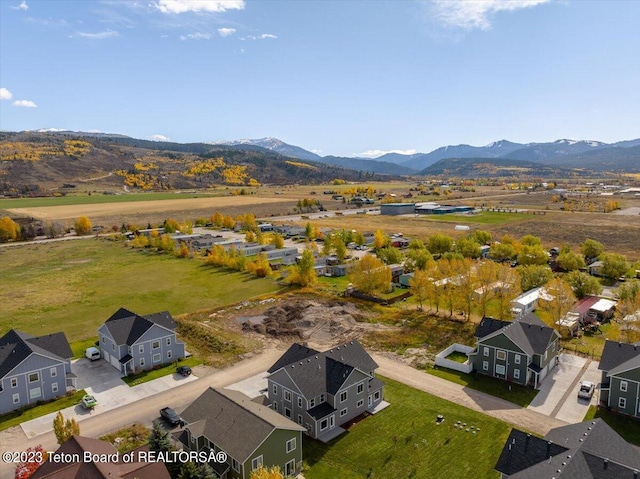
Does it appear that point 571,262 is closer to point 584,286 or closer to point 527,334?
point 584,286

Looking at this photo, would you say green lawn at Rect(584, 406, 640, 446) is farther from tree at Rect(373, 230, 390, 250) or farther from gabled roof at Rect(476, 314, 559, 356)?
tree at Rect(373, 230, 390, 250)

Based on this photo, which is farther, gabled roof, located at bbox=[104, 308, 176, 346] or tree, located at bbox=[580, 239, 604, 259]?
tree, located at bbox=[580, 239, 604, 259]

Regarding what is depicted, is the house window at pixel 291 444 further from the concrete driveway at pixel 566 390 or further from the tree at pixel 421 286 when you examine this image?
the tree at pixel 421 286

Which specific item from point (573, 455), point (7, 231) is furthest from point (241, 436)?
point (7, 231)

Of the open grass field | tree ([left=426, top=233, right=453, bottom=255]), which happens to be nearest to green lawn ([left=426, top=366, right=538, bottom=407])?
the open grass field

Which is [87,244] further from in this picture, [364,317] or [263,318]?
[364,317]

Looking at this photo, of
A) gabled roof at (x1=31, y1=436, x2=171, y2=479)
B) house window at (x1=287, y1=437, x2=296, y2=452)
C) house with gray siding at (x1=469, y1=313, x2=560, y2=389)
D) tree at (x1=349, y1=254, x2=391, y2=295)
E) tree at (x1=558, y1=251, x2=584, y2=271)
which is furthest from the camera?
tree at (x1=558, y1=251, x2=584, y2=271)
